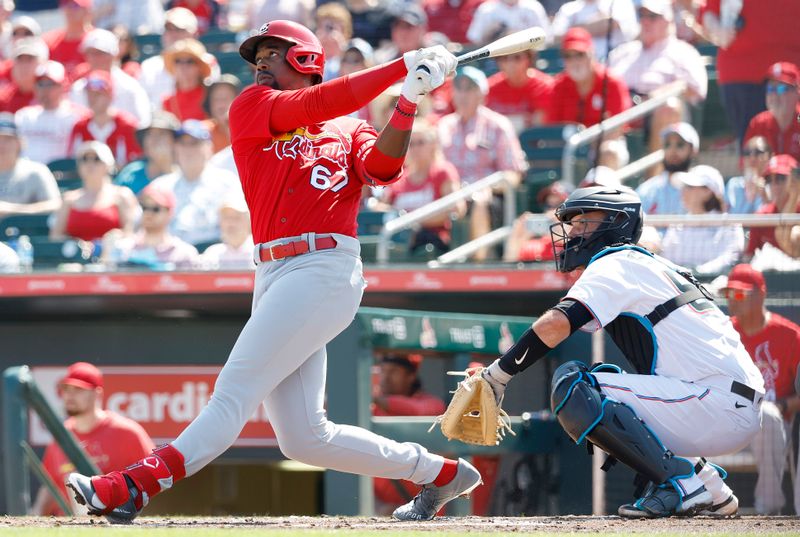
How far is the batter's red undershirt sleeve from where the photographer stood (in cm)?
390

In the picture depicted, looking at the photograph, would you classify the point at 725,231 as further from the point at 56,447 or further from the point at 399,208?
the point at 56,447

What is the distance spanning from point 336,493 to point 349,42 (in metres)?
4.37

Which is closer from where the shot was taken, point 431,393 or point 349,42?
point 431,393

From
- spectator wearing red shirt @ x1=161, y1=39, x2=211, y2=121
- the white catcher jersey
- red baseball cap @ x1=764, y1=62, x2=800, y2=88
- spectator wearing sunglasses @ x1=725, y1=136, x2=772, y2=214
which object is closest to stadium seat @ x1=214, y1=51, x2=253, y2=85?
spectator wearing red shirt @ x1=161, y1=39, x2=211, y2=121

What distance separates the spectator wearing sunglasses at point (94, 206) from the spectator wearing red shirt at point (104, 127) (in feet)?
3.24

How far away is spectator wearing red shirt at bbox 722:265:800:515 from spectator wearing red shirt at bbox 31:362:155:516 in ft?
10.3

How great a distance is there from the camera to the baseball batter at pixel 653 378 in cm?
411

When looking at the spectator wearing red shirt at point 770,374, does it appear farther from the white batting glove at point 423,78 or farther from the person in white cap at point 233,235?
the person in white cap at point 233,235

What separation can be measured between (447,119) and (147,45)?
12.9 feet

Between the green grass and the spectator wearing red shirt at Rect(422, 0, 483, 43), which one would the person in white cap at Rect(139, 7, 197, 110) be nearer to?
the spectator wearing red shirt at Rect(422, 0, 483, 43)

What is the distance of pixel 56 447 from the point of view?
7051 millimetres

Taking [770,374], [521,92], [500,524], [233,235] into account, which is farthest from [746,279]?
[521,92]

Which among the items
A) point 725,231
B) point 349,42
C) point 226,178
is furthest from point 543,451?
point 349,42

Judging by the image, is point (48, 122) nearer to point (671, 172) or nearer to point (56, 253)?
point (56, 253)
